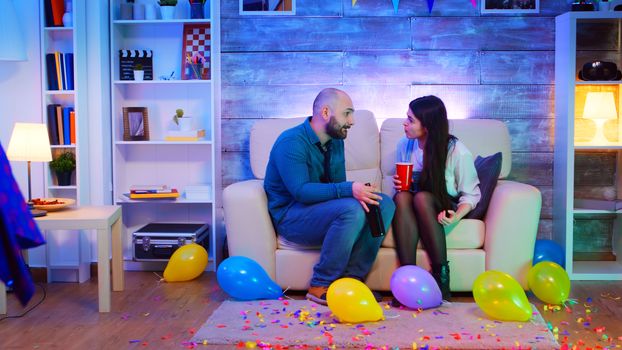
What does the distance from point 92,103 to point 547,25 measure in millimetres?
2609

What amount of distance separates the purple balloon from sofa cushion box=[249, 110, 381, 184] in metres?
0.92

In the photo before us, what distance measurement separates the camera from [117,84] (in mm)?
4438

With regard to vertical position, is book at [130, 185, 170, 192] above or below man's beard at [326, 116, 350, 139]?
below

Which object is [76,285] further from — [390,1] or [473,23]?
[473,23]

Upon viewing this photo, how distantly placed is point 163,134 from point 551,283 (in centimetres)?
241

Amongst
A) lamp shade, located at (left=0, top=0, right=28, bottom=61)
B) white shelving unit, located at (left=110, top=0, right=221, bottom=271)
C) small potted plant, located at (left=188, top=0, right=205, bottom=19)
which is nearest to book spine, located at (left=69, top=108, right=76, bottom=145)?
white shelving unit, located at (left=110, top=0, right=221, bottom=271)

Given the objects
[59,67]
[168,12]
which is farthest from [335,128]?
[59,67]

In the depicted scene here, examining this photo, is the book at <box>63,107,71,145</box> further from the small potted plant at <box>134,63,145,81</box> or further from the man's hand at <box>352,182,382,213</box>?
the man's hand at <box>352,182,382,213</box>

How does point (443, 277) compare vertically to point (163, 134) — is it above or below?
below

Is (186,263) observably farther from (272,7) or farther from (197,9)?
(272,7)

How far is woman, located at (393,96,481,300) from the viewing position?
3.48 metres

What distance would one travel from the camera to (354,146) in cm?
411

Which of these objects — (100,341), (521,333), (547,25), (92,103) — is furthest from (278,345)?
(547,25)

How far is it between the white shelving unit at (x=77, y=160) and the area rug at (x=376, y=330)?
1144mm
